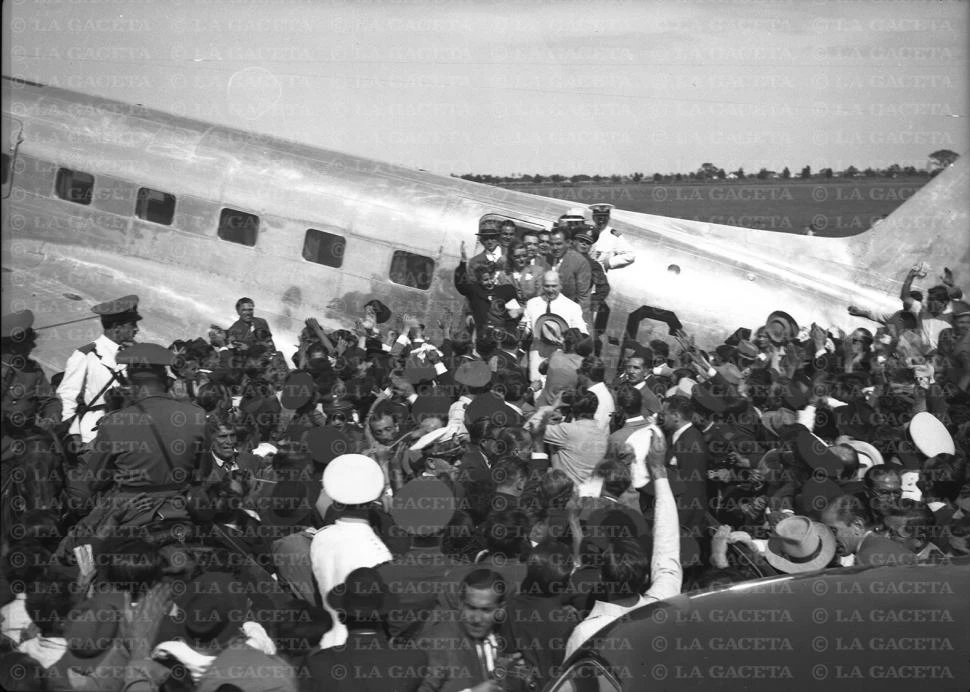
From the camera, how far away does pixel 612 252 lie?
12352 millimetres

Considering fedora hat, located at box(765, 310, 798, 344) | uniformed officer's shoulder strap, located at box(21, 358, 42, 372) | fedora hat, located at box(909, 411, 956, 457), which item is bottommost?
uniformed officer's shoulder strap, located at box(21, 358, 42, 372)

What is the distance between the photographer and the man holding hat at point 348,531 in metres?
5.53

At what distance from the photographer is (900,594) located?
4.56 metres

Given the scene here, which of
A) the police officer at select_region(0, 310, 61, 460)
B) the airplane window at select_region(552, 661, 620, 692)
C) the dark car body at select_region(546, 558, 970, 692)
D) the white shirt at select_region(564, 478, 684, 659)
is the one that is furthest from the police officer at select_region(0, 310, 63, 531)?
the dark car body at select_region(546, 558, 970, 692)

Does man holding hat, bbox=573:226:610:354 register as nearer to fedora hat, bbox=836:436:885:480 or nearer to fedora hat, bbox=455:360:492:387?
fedora hat, bbox=455:360:492:387

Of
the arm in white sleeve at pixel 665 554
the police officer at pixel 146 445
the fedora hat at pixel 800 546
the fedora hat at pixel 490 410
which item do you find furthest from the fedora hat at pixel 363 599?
the fedora hat at pixel 490 410

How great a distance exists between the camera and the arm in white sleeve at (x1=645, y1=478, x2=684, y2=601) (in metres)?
5.37

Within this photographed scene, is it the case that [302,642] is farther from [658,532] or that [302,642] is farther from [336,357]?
[336,357]

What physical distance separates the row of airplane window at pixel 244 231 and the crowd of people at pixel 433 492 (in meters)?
1.72

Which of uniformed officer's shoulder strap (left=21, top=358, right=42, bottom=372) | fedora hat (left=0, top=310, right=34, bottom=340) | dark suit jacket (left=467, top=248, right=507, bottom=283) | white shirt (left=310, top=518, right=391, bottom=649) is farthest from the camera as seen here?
dark suit jacket (left=467, top=248, right=507, bottom=283)

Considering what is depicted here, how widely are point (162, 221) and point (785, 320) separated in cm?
847

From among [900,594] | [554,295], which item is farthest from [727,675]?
[554,295]

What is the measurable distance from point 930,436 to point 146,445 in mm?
5756

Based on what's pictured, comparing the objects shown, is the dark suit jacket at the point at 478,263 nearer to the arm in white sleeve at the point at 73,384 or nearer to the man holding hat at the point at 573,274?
the man holding hat at the point at 573,274
